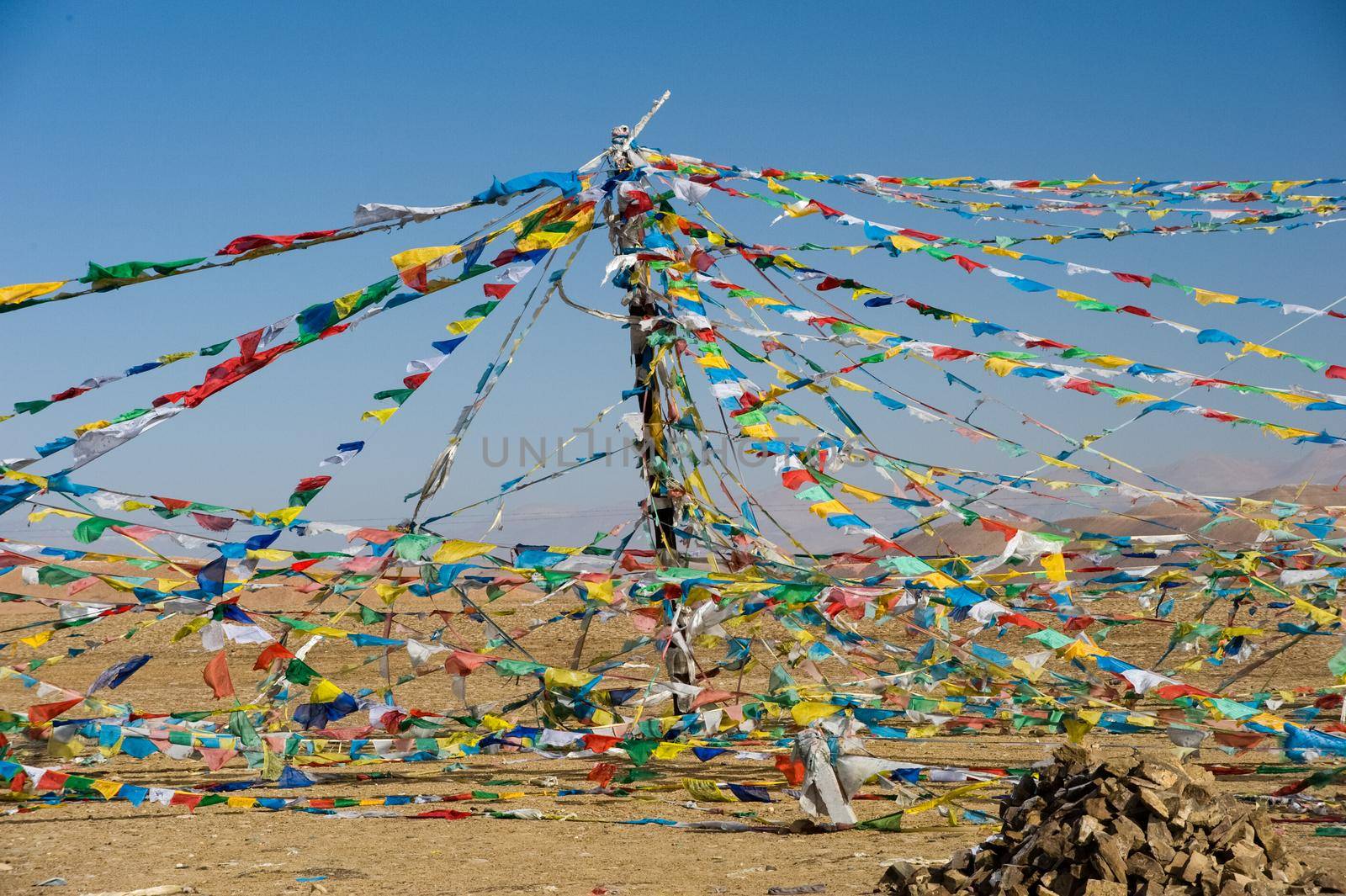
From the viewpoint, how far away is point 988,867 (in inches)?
137

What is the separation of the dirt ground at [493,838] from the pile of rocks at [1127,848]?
471 millimetres

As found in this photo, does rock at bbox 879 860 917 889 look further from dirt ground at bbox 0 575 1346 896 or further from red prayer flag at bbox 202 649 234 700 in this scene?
red prayer flag at bbox 202 649 234 700

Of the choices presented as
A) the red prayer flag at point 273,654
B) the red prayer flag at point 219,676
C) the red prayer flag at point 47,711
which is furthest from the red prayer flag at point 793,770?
the red prayer flag at point 47,711

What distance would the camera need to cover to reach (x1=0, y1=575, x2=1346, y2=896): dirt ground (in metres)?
4.14

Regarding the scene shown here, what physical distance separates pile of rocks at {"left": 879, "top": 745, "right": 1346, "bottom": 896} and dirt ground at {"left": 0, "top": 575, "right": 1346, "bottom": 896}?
18.5 inches

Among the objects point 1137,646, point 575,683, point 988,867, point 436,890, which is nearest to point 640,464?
point 575,683

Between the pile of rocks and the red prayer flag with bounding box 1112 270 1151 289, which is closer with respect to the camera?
the pile of rocks

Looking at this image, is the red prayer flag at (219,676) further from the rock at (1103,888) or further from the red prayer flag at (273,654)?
the rock at (1103,888)

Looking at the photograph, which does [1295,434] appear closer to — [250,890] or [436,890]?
[436,890]

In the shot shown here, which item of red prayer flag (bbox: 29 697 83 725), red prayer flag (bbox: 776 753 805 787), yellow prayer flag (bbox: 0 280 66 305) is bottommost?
red prayer flag (bbox: 776 753 805 787)

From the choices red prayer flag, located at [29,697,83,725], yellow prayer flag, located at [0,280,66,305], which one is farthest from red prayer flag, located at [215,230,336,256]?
red prayer flag, located at [29,697,83,725]

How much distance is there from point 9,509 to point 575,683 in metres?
2.52

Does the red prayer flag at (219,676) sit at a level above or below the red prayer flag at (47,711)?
above

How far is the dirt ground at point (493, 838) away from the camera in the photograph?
4.14m
